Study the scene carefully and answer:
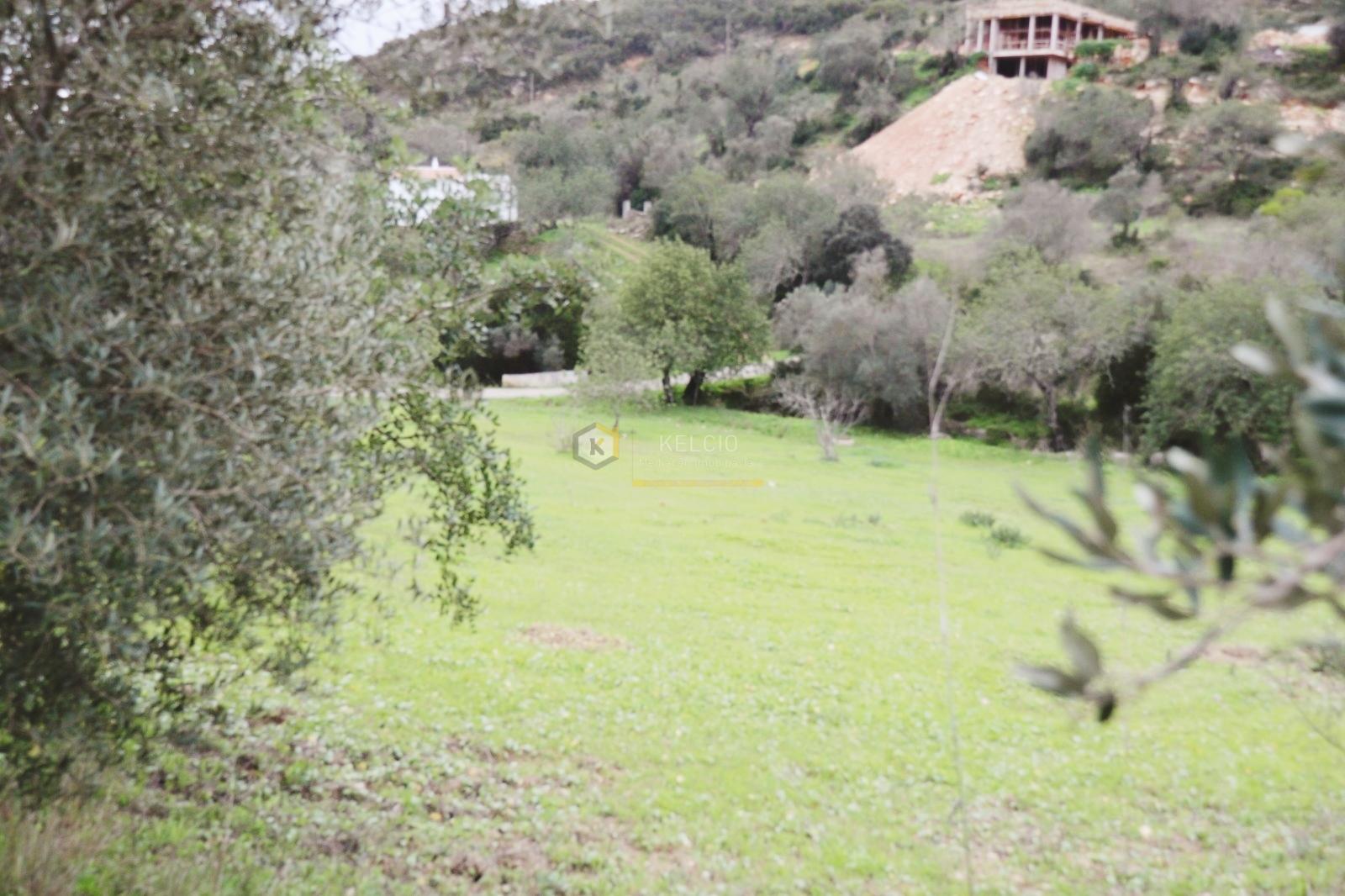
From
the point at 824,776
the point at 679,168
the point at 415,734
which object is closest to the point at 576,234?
the point at 415,734

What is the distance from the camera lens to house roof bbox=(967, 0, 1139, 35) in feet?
331

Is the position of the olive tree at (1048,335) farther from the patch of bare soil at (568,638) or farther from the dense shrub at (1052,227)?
the patch of bare soil at (568,638)

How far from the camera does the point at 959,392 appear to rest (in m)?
49.6

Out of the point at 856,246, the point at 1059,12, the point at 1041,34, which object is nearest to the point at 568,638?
the point at 856,246

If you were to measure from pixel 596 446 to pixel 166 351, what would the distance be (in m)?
33.3

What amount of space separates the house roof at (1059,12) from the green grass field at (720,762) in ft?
321

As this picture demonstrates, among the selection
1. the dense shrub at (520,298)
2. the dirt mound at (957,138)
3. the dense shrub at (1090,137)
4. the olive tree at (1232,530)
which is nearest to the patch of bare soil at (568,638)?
the dense shrub at (520,298)

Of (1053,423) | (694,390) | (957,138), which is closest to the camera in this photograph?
(1053,423)

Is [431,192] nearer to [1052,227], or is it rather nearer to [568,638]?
[568,638]

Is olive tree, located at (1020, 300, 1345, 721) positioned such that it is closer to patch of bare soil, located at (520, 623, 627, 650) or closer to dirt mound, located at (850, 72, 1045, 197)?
patch of bare soil, located at (520, 623, 627, 650)

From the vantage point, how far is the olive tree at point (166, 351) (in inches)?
167

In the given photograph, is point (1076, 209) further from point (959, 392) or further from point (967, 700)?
point (967, 700)

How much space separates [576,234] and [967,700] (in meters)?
10.2

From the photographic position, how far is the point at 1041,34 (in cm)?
10231
